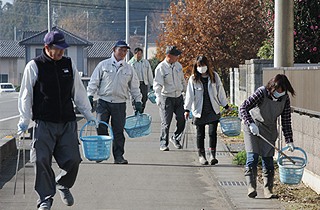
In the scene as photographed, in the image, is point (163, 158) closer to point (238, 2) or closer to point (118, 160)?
point (118, 160)

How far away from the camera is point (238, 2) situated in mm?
16875

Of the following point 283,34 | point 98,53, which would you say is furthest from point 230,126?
point 98,53

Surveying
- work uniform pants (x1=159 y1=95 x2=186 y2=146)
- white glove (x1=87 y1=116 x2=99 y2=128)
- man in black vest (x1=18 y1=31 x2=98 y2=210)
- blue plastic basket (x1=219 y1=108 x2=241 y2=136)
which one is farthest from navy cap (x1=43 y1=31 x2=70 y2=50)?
work uniform pants (x1=159 y1=95 x2=186 y2=146)

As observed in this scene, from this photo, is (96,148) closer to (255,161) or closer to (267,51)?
(255,161)

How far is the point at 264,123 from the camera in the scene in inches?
214

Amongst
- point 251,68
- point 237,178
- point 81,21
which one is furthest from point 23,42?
point 237,178

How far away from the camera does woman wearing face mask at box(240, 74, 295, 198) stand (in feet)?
17.6

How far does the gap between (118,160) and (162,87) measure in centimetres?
181

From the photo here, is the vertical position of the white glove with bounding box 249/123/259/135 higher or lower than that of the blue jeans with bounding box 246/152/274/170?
higher

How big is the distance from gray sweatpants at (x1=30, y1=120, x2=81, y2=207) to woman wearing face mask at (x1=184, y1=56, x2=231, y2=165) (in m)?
2.83

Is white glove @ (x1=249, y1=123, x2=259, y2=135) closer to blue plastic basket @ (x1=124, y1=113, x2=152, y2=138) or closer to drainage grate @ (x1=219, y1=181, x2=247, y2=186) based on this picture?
drainage grate @ (x1=219, y1=181, x2=247, y2=186)

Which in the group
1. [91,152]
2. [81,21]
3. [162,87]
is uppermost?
[81,21]

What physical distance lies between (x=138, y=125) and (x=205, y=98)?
5.14ft

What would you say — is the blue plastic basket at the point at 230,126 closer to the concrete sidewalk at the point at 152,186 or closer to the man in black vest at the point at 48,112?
the concrete sidewalk at the point at 152,186
